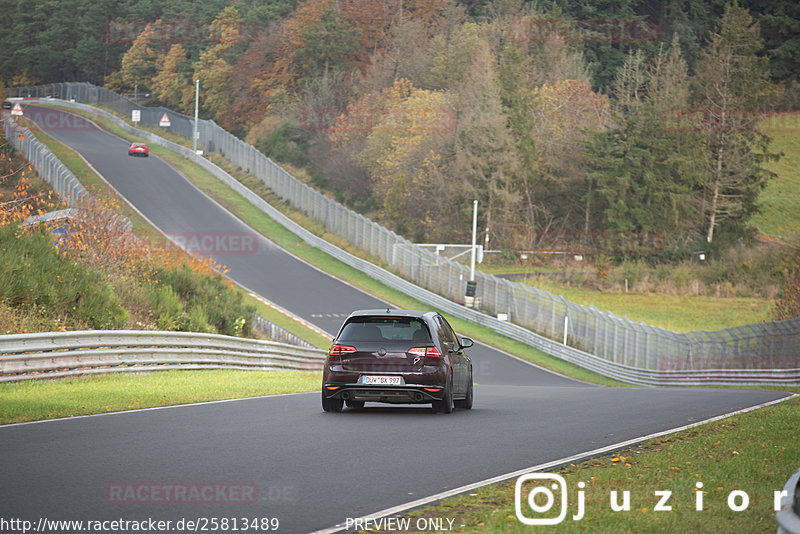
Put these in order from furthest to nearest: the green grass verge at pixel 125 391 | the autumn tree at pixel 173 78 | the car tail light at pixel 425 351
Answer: the autumn tree at pixel 173 78, the car tail light at pixel 425 351, the green grass verge at pixel 125 391

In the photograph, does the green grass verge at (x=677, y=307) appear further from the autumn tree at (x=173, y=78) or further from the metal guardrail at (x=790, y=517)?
the autumn tree at (x=173, y=78)

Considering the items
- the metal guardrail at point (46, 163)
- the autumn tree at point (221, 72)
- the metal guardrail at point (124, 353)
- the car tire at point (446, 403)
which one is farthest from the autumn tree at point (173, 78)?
the car tire at point (446, 403)

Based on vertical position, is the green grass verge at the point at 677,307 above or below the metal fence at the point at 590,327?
below

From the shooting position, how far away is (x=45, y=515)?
23.6 feet

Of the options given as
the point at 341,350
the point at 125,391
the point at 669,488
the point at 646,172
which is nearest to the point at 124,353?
the point at 125,391

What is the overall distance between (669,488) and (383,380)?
6.31 metres

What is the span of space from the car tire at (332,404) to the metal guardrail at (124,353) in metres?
5.79

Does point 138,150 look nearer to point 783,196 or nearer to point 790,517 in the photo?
point 783,196

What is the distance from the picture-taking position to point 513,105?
3556 inches

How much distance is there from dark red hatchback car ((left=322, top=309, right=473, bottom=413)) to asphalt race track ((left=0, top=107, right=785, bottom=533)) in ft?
1.16

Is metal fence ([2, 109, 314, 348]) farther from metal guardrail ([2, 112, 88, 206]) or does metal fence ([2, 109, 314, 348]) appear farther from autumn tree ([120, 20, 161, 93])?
autumn tree ([120, 20, 161, 93])

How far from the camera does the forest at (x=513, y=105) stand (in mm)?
83188

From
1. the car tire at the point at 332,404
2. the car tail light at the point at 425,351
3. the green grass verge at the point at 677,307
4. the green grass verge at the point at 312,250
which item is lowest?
the green grass verge at the point at 677,307

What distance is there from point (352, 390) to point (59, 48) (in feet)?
481
